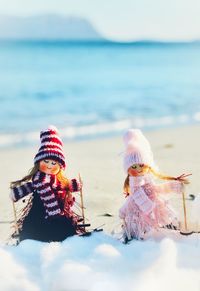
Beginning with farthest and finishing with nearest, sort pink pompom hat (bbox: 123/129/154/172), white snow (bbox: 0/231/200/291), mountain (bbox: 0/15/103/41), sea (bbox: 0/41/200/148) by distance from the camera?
mountain (bbox: 0/15/103/41) < sea (bbox: 0/41/200/148) < pink pompom hat (bbox: 123/129/154/172) < white snow (bbox: 0/231/200/291)

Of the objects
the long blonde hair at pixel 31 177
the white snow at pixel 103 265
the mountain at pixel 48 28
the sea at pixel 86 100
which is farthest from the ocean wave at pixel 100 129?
the mountain at pixel 48 28

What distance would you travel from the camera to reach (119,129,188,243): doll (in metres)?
2.73

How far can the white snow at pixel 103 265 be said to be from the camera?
2223 mm

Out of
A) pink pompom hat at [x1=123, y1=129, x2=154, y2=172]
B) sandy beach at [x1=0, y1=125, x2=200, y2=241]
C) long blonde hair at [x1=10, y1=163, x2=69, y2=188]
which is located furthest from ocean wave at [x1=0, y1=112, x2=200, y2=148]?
pink pompom hat at [x1=123, y1=129, x2=154, y2=172]

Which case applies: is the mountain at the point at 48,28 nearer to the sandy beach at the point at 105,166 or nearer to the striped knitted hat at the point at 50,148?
the sandy beach at the point at 105,166

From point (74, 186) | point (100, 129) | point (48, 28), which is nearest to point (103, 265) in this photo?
point (74, 186)

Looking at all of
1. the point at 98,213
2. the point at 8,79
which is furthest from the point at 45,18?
the point at 98,213

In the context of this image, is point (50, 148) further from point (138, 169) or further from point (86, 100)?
point (86, 100)

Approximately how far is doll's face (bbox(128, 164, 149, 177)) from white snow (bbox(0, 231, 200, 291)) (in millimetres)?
314

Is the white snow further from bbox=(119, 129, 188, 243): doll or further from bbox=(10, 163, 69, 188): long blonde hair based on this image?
bbox=(10, 163, 69, 188): long blonde hair

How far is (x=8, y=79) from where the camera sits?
14961 mm

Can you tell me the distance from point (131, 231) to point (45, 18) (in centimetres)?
3702

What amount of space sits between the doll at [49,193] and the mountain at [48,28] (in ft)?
101

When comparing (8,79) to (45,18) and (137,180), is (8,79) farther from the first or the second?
(45,18)
